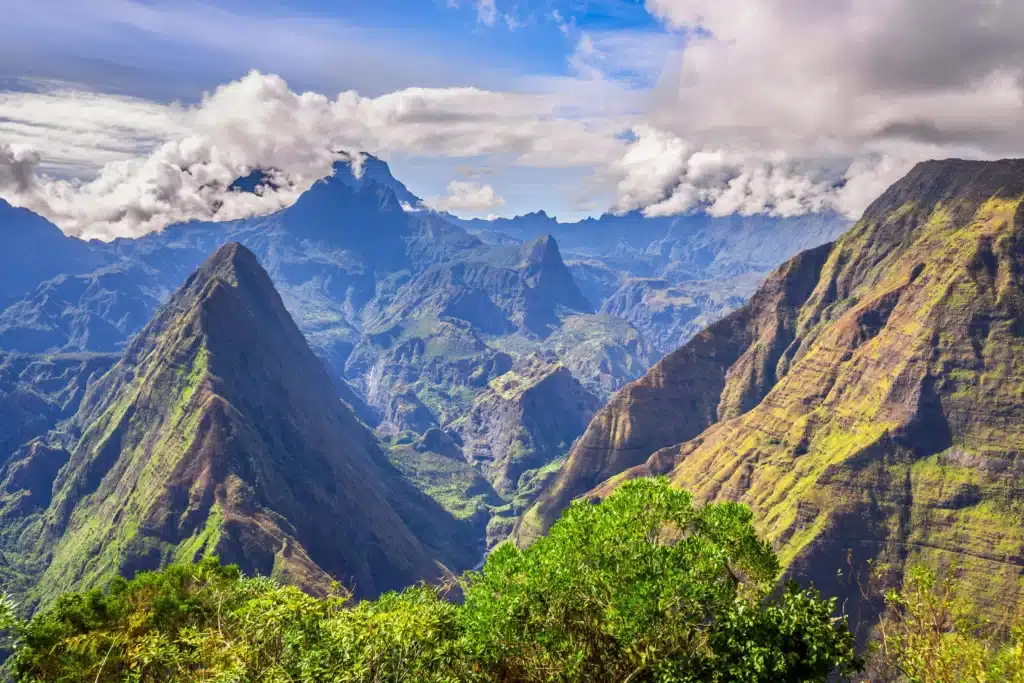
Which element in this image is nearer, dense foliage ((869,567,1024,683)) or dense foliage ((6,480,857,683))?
dense foliage ((6,480,857,683))

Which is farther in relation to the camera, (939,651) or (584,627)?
(584,627)

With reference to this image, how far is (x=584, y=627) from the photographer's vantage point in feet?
142

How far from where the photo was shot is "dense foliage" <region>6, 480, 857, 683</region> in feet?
127

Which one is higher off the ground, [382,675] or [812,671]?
[812,671]

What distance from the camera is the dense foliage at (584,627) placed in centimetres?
3884

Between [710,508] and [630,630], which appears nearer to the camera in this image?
[630,630]

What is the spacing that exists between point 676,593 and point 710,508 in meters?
9.64

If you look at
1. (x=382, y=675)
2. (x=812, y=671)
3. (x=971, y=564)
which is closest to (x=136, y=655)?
(x=382, y=675)

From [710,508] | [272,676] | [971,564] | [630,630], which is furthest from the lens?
[971,564]

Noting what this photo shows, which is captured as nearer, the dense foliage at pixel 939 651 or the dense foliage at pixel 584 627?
the dense foliage at pixel 584 627

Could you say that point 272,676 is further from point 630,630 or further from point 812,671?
point 812,671

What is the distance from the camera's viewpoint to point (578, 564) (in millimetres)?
42781

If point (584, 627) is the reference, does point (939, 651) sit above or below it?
above

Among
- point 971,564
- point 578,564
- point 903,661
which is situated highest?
point 578,564
